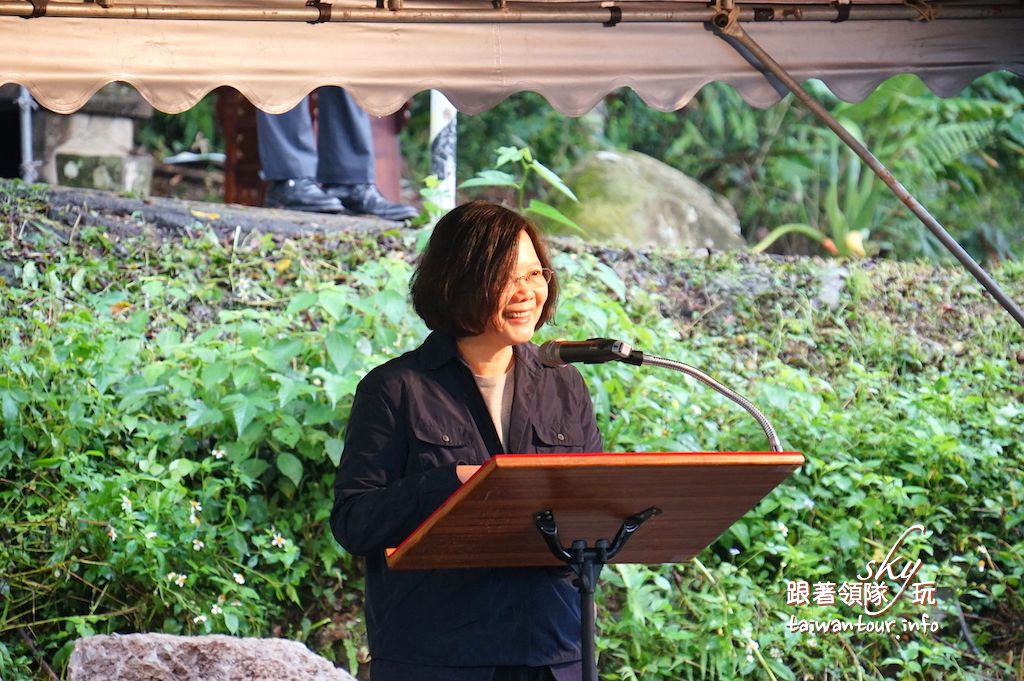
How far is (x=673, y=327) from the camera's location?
639 cm

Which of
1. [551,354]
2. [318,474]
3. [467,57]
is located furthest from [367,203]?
[551,354]

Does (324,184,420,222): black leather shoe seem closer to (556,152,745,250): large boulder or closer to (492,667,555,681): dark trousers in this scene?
(556,152,745,250): large boulder

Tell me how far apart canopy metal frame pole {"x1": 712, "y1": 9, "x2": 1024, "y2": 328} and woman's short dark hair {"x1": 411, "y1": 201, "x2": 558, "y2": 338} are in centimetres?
117

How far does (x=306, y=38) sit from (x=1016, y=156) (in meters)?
8.62

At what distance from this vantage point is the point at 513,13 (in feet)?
11.8

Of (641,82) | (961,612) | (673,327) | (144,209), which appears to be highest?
(641,82)

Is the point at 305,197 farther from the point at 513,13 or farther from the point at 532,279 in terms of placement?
the point at 532,279

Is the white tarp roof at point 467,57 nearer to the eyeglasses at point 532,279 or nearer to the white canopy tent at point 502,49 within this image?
the white canopy tent at point 502,49

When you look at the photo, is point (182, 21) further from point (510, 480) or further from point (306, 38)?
point (510, 480)

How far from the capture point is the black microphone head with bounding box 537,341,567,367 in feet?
8.19

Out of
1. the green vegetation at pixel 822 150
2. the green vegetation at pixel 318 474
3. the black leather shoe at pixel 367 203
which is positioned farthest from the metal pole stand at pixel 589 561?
the green vegetation at pixel 822 150

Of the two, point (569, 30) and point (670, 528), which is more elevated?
point (569, 30)

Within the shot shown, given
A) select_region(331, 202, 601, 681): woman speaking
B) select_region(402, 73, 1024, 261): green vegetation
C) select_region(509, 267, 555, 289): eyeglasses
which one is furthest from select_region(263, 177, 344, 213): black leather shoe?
select_region(509, 267, 555, 289): eyeglasses

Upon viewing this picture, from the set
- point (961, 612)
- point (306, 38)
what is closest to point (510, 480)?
point (306, 38)
